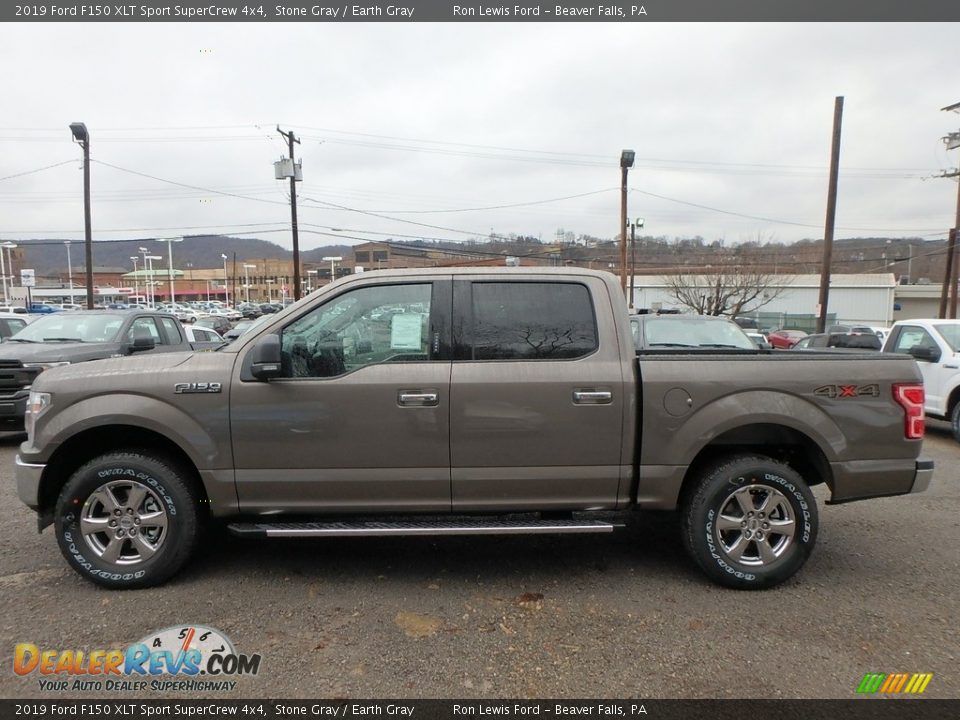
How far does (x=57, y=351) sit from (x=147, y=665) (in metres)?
6.46

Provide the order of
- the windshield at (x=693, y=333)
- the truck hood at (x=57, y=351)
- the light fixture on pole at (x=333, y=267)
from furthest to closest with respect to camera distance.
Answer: the windshield at (x=693, y=333)
the truck hood at (x=57, y=351)
the light fixture on pole at (x=333, y=267)

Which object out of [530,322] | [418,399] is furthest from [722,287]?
[418,399]

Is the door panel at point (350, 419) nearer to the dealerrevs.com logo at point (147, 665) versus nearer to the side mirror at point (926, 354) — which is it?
the dealerrevs.com logo at point (147, 665)

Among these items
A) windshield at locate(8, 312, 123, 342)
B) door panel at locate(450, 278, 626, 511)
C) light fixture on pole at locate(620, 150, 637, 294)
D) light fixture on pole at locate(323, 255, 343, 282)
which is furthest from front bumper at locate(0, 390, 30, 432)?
light fixture on pole at locate(620, 150, 637, 294)

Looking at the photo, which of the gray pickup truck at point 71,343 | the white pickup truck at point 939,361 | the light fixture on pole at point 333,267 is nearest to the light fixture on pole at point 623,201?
the light fixture on pole at point 333,267

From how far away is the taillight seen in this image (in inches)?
143

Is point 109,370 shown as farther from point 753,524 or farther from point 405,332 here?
point 753,524

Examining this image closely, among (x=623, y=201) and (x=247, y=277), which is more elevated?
(x=623, y=201)

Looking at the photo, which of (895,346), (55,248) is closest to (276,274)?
(55,248)

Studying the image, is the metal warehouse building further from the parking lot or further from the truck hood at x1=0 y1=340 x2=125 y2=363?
the parking lot

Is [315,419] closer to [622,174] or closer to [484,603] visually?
[484,603]

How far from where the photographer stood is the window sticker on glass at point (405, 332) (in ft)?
12.0

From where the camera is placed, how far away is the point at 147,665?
292 cm

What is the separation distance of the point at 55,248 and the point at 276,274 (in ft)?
252
